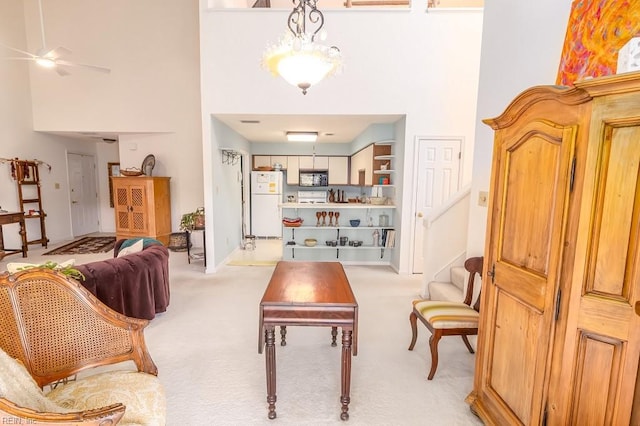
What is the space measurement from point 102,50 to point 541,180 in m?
7.74

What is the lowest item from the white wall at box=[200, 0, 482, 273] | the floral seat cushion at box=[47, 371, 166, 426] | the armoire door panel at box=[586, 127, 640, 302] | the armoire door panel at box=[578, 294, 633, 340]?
the floral seat cushion at box=[47, 371, 166, 426]

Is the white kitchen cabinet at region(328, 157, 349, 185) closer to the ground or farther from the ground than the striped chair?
farther from the ground

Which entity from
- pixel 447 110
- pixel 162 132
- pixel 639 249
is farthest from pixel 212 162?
pixel 639 249

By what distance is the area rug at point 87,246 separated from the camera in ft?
19.5

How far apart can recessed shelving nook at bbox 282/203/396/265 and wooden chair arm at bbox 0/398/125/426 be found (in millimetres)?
4048

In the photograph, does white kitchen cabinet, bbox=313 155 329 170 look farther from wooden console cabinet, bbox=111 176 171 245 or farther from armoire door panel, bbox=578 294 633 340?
armoire door panel, bbox=578 294 633 340

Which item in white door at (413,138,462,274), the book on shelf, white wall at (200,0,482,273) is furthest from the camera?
the book on shelf

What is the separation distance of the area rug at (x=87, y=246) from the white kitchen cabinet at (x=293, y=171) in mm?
4197

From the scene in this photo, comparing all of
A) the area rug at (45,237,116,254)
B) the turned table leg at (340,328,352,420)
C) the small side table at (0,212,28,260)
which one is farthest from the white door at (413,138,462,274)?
the small side table at (0,212,28,260)

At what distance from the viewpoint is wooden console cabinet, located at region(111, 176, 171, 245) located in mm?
6047

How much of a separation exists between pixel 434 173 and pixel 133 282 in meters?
4.09

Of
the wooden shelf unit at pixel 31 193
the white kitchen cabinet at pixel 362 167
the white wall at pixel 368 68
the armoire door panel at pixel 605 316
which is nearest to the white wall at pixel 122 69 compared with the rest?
the wooden shelf unit at pixel 31 193

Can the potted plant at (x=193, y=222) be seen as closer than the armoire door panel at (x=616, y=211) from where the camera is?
No

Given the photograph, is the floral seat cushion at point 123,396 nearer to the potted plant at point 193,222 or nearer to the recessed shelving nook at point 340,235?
the recessed shelving nook at point 340,235
